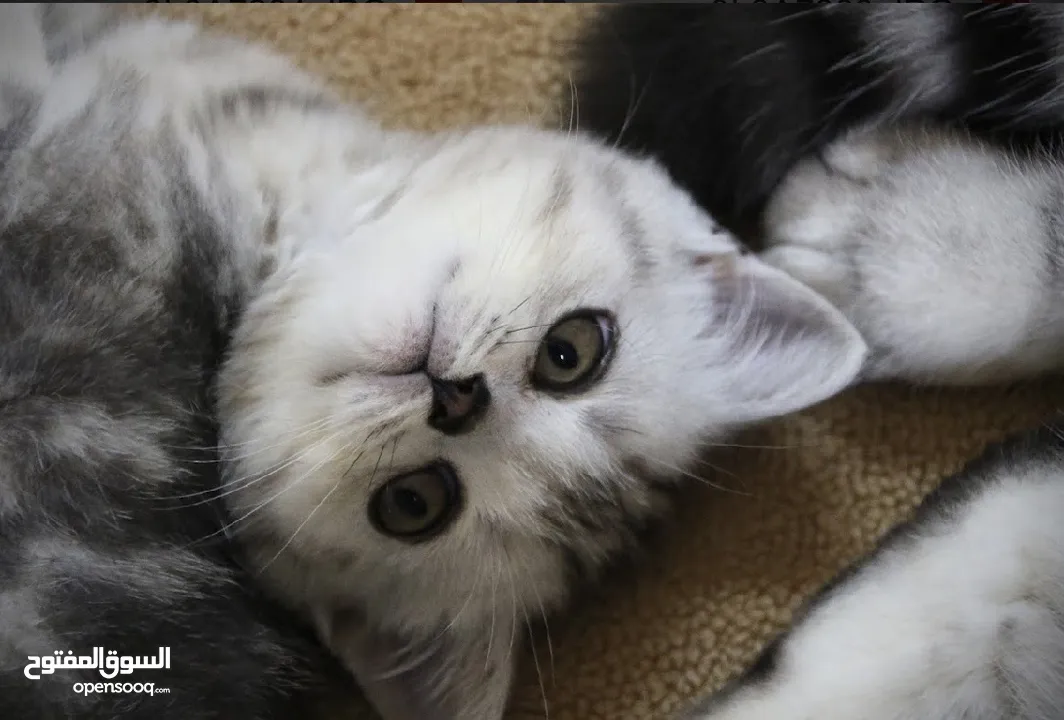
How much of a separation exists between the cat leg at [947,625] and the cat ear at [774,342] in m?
0.17

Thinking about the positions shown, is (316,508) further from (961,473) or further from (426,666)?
(961,473)

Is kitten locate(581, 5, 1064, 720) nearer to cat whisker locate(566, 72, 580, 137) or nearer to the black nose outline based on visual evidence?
cat whisker locate(566, 72, 580, 137)

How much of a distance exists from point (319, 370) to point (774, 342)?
41cm

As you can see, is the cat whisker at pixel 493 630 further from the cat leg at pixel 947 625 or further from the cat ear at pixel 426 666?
the cat leg at pixel 947 625

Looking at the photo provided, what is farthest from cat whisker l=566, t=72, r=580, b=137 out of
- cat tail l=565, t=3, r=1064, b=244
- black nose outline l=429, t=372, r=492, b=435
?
black nose outline l=429, t=372, r=492, b=435

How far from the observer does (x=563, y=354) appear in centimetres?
73

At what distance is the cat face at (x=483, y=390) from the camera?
0.70 m

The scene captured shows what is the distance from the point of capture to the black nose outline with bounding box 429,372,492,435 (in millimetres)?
686

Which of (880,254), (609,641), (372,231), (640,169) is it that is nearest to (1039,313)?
(880,254)

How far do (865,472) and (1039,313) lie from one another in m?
0.22

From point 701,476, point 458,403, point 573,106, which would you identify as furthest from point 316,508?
point 573,106

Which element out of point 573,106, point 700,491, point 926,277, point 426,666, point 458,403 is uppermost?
point 573,106

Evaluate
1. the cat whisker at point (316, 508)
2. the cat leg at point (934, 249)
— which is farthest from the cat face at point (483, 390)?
the cat leg at point (934, 249)

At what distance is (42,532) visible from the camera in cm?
66
